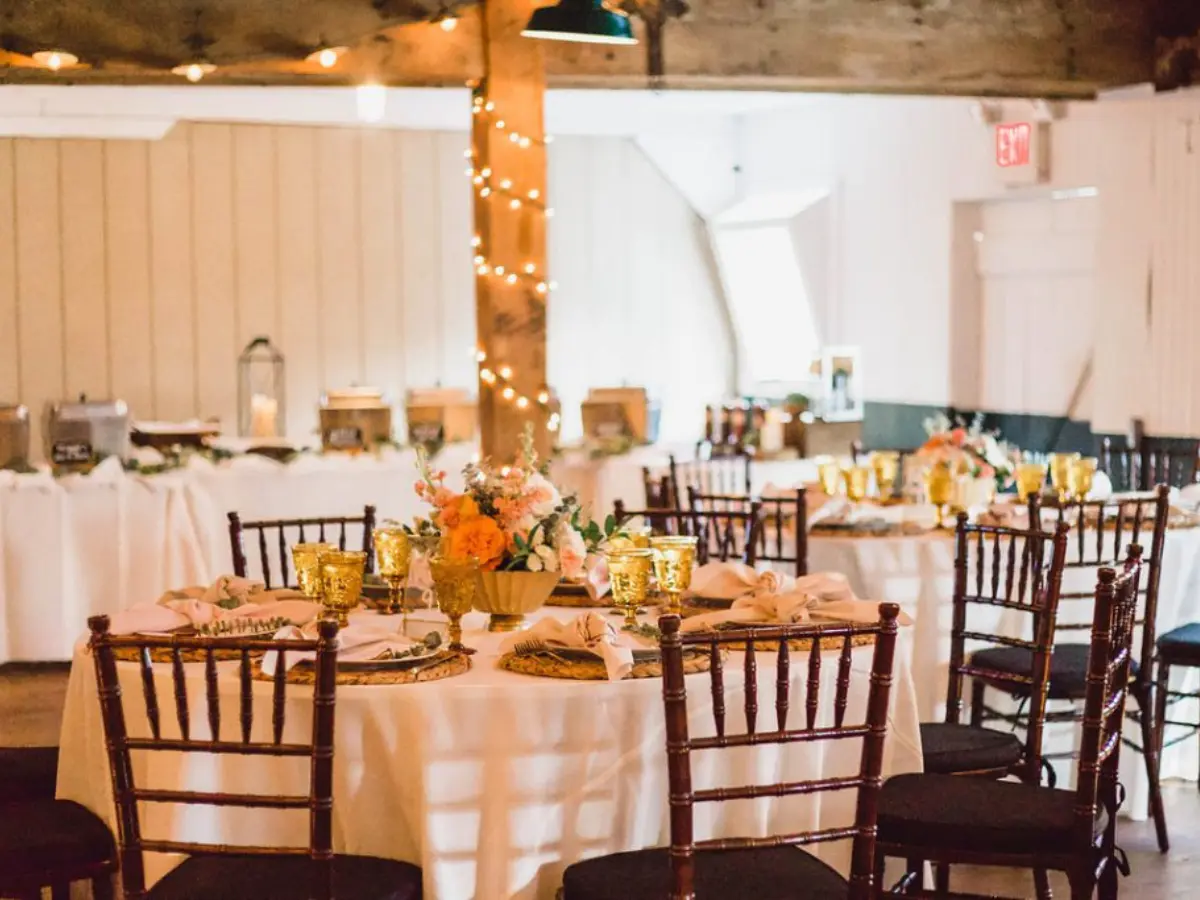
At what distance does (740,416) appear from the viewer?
9148mm

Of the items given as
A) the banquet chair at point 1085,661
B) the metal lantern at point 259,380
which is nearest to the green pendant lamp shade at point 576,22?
the banquet chair at point 1085,661

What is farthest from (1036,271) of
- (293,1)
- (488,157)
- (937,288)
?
(293,1)

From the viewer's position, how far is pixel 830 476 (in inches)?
221

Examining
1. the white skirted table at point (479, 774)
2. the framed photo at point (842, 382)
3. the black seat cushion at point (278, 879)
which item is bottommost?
the black seat cushion at point (278, 879)

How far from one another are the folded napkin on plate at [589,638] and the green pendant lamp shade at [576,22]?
251cm

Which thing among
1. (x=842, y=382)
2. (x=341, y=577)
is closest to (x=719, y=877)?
(x=341, y=577)

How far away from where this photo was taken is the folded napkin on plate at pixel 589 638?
9.47 ft

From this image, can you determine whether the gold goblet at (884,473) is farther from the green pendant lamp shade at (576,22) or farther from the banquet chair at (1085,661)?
the green pendant lamp shade at (576,22)

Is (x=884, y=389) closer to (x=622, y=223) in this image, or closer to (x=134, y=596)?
(x=622, y=223)

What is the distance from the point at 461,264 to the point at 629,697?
9988 millimetres

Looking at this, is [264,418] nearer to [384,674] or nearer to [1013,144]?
[1013,144]

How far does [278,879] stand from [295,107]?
9225mm

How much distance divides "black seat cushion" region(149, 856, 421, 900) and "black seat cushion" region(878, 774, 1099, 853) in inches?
35.4

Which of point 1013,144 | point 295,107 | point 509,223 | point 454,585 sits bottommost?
point 454,585
